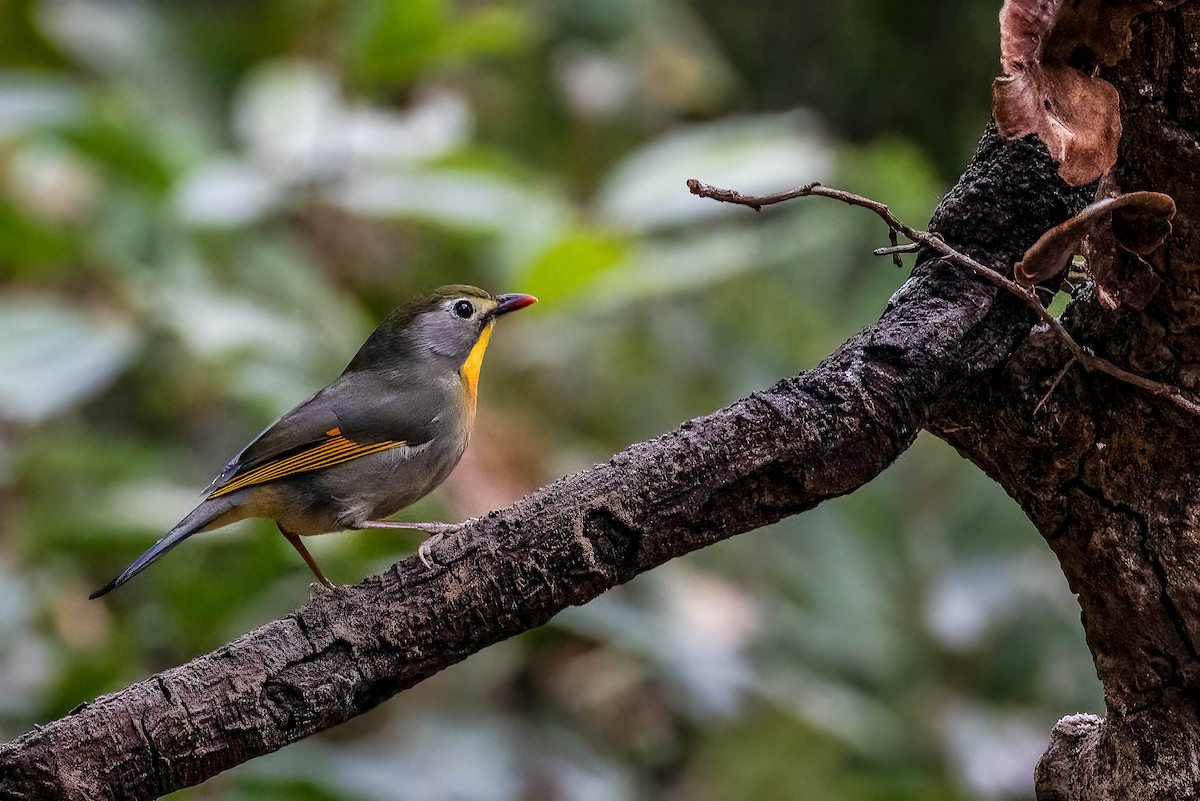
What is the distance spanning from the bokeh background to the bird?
47.4 inches

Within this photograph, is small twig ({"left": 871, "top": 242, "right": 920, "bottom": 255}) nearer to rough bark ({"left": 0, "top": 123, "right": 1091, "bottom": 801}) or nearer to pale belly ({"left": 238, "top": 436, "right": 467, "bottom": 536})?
rough bark ({"left": 0, "top": 123, "right": 1091, "bottom": 801})

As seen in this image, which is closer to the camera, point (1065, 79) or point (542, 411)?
point (1065, 79)

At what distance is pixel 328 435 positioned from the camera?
2.33 m

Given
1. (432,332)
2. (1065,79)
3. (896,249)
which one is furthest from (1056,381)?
(432,332)

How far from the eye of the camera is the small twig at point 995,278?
58.0 inches

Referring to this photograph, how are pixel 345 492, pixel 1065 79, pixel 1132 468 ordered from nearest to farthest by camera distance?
1. pixel 1065 79
2. pixel 1132 468
3. pixel 345 492

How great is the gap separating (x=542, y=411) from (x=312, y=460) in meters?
2.61

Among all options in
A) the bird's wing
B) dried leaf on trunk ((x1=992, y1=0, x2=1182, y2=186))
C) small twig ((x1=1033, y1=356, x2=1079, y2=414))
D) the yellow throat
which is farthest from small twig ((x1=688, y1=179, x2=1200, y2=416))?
the yellow throat

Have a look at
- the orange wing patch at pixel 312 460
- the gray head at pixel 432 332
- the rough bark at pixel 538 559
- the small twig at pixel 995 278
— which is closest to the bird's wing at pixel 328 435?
the orange wing patch at pixel 312 460

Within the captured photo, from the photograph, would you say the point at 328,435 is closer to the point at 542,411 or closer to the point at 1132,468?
the point at 1132,468

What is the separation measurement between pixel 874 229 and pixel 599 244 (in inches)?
70.3

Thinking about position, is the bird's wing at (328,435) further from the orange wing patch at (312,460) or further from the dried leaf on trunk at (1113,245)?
the dried leaf on trunk at (1113,245)

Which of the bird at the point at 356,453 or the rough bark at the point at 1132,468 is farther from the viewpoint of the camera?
the bird at the point at 356,453

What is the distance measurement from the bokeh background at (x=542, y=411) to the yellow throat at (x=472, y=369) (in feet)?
3.84
